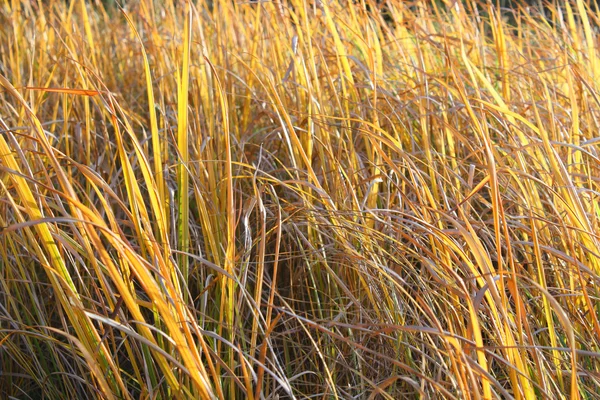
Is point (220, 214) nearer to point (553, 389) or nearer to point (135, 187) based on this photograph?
point (135, 187)

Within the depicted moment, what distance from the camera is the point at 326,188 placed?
1021 millimetres

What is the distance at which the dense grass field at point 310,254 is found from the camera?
0.66m

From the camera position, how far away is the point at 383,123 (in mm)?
1244

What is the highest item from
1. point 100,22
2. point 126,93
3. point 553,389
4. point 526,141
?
point 100,22

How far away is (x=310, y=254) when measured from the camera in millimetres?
914

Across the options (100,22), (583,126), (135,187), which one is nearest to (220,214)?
(135,187)

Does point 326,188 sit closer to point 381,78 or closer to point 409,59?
point 381,78

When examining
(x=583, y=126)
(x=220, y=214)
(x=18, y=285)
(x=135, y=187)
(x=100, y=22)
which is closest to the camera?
(x=135, y=187)

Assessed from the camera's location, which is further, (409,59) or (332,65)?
(332,65)

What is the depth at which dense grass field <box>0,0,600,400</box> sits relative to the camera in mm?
662

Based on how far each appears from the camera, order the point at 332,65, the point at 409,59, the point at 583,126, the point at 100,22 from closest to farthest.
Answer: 1. the point at 583,126
2. the point at 409,59
3. the point at 332,65
4. the point at 100,22

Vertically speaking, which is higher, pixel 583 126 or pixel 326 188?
pixel 326 188

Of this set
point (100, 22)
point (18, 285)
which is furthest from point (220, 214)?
point (100, 22)

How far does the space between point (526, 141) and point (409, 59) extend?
538 mm
